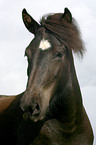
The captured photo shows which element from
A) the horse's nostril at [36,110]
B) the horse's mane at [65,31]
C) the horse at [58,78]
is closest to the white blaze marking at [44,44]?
the horse at [58,78]

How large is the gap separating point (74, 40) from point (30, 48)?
88cm

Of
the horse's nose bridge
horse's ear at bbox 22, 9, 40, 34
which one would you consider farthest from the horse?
the horse's nose bridge

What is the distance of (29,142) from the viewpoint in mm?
3779

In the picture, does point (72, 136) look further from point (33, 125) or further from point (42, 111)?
point (42, 111)

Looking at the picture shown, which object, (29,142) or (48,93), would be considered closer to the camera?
(48,93)

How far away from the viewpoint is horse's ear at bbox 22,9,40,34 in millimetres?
4285

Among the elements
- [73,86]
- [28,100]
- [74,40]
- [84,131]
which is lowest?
[84,131]

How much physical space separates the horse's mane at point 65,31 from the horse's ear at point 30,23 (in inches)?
7.0

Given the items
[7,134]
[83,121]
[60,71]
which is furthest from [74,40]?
[7,134]

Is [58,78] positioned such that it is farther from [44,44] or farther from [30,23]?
[30,23]

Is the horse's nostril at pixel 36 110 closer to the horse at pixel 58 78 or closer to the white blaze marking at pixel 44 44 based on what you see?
the horse at pixel 58 78

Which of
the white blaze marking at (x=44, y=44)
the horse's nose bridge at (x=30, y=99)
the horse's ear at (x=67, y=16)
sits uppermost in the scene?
the horse's ear at (x=67, y=16)

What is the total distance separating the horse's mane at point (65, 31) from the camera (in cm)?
393

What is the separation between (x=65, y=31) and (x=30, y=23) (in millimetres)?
824
